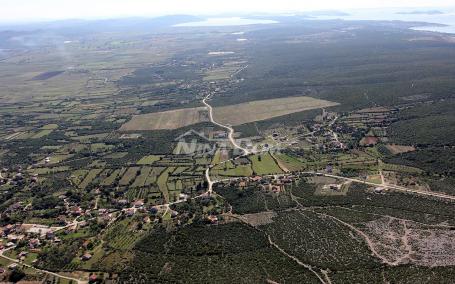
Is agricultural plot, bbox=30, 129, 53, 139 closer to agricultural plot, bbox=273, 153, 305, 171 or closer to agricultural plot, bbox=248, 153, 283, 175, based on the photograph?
agricultural plot, bbox=248, 153, 283, 175

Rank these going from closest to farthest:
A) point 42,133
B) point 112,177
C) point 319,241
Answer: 1. point 319,241
2. point 112,177
3. point 42,133

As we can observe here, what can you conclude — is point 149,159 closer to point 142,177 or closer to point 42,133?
point 142,177

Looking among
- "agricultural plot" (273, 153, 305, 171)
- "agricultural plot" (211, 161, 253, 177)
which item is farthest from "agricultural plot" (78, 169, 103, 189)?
"agricultural plot" (273, 153, 305, 171)

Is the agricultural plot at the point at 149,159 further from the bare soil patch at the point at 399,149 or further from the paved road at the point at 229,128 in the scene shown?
the bare soil patch at the point at 399,149

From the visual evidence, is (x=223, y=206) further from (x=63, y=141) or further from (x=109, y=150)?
(x=63, y=141)

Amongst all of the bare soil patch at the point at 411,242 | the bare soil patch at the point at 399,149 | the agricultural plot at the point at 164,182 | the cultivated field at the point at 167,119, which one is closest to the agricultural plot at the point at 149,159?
the agricultural plot at the point at 164,182

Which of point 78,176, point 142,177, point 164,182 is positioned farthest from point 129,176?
point 78,176

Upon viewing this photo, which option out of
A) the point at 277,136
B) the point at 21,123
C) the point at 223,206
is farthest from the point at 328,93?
the point at 21,123

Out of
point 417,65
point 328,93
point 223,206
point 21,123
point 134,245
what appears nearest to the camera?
point 134,245
